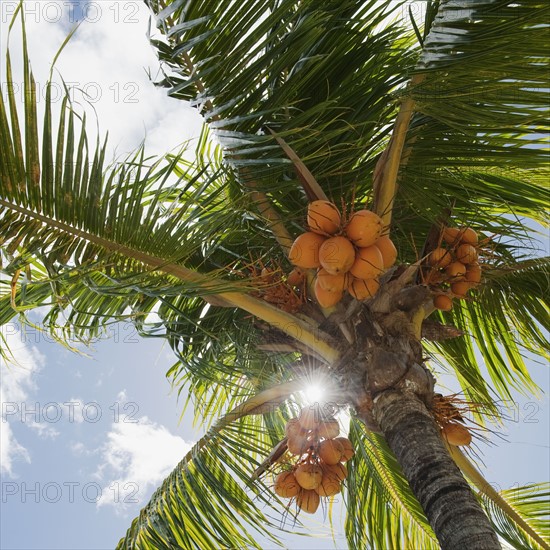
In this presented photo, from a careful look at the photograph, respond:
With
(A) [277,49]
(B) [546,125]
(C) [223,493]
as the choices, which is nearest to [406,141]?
(B) [546,125]

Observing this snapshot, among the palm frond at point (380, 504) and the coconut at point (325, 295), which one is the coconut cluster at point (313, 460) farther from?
the palm frond at point (380, 504)

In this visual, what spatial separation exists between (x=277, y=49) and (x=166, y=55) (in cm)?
55

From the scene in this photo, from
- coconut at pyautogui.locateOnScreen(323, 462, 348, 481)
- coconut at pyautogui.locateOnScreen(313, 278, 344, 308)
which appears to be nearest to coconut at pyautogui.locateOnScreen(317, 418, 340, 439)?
coconut at pyautogui.locateOnScreen(323, 462, 348, 481)

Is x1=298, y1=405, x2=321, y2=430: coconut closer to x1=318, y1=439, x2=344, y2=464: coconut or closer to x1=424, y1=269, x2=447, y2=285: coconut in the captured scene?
x1=318, y1=439, x2=344, y2=464: coconut

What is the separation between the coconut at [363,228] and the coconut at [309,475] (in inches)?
47.6

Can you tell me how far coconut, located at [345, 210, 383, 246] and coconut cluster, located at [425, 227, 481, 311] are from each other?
671mm

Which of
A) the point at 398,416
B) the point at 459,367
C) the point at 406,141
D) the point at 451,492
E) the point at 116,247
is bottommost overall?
the point at 451,492

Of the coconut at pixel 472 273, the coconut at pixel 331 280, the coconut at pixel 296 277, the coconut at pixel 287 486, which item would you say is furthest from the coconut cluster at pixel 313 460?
the coconut at pixel 472 273

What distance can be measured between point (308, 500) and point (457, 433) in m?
0.81

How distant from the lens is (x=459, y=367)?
4.37m

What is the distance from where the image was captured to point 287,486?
308cm

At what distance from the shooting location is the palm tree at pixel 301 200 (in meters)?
2.54

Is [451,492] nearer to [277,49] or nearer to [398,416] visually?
[398,416]

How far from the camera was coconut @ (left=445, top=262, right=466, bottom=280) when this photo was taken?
307 cm
